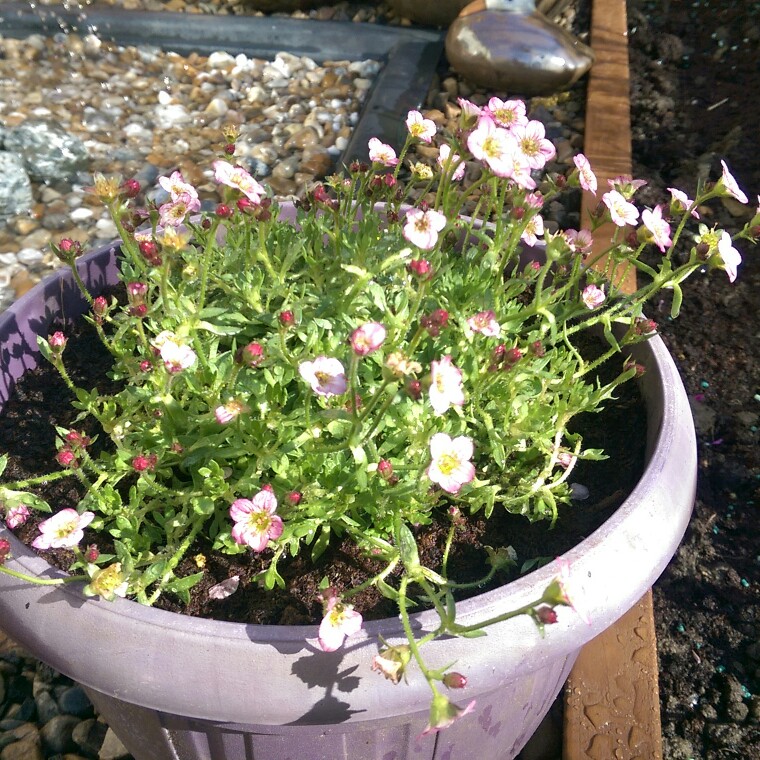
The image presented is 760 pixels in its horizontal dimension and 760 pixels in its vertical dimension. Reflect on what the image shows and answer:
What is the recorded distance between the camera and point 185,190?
1.08m

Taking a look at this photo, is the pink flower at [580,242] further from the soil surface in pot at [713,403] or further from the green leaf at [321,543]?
the soil surface in pot at [713,403]

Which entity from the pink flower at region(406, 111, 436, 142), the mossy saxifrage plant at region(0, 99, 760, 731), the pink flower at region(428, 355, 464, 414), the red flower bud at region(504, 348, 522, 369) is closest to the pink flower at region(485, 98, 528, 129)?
the mossy saxifrage plant at region(0, 99, 760, 731)

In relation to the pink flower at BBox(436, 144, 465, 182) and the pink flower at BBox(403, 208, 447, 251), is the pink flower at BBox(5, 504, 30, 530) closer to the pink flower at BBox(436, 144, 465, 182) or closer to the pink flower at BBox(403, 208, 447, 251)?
the pink flower at BBox(403, 208, 447, 251)

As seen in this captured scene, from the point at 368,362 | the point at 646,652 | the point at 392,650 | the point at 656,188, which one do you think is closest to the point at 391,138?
the point at 656,188

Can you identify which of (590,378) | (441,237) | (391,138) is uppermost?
(441,237)

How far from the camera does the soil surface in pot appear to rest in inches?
54.1

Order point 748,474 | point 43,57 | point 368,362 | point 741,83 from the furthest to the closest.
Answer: point 43,57 → point 741,83 → point 748,474 → point 368,362

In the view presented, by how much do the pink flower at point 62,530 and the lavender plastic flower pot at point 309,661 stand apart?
28 millimetres

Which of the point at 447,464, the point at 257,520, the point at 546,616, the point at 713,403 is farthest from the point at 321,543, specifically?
the point at 713,403

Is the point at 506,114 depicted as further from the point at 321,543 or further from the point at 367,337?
the point at 321,543

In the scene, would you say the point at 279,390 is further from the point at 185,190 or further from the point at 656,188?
the point at 656,188

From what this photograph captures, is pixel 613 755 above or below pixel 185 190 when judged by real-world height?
below

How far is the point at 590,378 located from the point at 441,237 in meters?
0.40

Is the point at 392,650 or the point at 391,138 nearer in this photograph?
the point at 392,650
